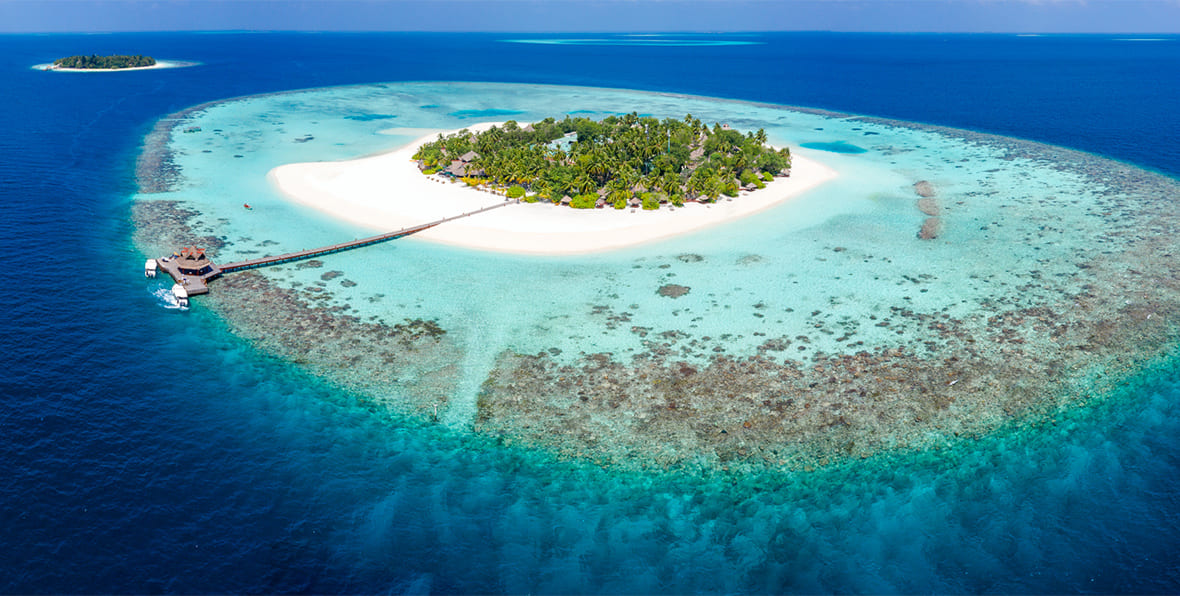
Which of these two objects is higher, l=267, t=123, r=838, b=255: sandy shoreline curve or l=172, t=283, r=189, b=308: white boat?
l=267, t=123, r=838, b=255: sandy shoreline curve

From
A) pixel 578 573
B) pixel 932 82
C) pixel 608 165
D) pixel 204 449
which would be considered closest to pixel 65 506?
pixel 204 449

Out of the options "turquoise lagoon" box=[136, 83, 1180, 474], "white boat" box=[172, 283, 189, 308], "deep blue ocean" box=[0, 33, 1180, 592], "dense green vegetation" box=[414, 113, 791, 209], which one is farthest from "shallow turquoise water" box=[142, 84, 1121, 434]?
"dense green vegetation" box=[414, 113, 791, 209]

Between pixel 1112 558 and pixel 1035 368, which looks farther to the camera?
pixel 1035 368

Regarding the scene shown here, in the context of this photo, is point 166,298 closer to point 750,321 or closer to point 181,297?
point 181,297

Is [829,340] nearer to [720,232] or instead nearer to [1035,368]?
[1035,368]

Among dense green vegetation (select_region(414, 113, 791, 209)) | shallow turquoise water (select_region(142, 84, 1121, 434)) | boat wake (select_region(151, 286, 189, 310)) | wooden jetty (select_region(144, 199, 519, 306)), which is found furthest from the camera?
dense green vegetation (select_region(414, 113, 791, 209))

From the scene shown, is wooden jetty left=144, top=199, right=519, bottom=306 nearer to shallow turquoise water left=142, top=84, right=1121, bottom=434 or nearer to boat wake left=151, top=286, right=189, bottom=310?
boat wake left=151, top=286, right=189, bottom=310
